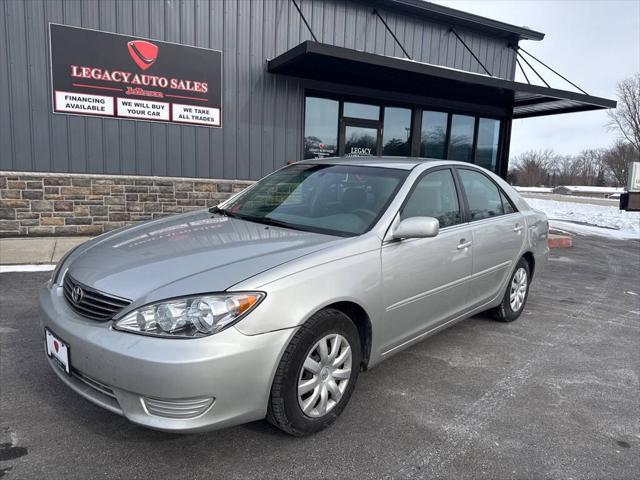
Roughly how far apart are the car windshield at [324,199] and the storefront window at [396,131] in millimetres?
7954

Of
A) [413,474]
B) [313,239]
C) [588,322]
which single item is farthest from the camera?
[588,322]

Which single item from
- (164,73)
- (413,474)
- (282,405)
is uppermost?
(164,73)

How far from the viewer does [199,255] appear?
2576 mm

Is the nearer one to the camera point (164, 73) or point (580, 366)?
point (580, 366)

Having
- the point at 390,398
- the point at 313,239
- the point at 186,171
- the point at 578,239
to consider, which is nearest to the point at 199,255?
the point at 313,239

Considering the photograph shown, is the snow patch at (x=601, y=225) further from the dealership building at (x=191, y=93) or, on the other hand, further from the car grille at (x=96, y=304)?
the car grille at (x=96, y=304)

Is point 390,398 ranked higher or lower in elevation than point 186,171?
lower

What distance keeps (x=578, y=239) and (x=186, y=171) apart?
9.32m

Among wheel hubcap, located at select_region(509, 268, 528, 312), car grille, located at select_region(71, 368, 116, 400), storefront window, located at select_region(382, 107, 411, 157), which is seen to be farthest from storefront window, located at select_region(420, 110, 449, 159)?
car grille, located at select_region(71, 368, 116, 400)

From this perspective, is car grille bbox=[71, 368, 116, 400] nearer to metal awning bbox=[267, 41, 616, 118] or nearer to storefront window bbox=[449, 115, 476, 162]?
metal awning bbox=[267, 41, 616, 118]

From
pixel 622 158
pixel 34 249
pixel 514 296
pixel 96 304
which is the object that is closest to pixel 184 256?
pixel 96 304

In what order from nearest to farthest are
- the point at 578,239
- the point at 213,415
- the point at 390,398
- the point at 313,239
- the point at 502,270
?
1. the point at 213,415
2. the point at 313,239
3. the point at 390,398
4. the point at 502,270
5. the point at 578,239

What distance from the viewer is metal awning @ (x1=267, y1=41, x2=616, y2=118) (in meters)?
8.50

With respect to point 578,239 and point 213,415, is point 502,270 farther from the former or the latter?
point 578,239
